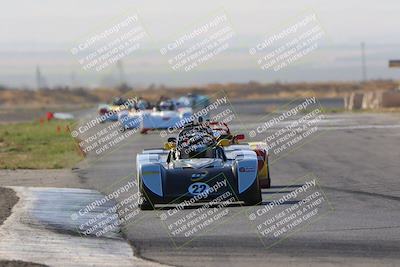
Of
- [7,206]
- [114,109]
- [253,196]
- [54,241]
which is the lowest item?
[114,109]

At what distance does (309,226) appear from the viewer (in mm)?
15133

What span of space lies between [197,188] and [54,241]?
12.4ft

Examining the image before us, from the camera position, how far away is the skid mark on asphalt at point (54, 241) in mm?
12344

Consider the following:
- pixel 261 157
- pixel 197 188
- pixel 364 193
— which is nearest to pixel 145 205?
pixel 197 188

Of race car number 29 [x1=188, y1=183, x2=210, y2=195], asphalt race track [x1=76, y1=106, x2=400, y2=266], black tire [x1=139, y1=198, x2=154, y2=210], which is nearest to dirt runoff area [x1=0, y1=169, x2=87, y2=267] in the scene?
asphalt race track [x1=76, y1=106, x2=400, y2=266]

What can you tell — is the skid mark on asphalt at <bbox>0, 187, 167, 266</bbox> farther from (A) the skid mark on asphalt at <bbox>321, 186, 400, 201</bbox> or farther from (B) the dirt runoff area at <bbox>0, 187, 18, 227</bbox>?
(A) the skid mark on asphalt at <bbox>321, 186, 400, 201</bbox>

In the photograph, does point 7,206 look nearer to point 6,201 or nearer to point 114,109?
point 6,201

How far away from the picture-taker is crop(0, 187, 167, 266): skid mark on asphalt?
40.5ft

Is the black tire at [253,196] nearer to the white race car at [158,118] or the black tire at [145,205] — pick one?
the black tire at [145,205]

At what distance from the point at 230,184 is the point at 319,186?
14.5ft

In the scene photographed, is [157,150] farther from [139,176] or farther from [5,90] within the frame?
[5,90]

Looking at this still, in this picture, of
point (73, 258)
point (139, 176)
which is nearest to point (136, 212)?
point (139, 176)

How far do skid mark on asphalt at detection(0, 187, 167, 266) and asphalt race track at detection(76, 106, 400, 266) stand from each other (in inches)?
15.0

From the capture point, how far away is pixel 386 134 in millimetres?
40594
